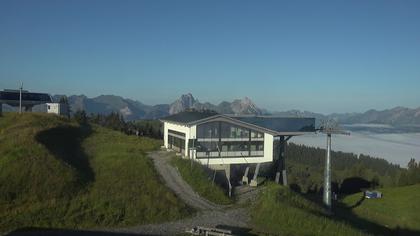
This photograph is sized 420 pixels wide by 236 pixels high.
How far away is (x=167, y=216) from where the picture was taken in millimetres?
21094

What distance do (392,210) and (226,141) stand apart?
21.2 m

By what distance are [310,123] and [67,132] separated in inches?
872

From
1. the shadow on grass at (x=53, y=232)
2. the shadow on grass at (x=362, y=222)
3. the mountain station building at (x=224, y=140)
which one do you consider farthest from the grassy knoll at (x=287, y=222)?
the mountain station building at (x=224, y=140)

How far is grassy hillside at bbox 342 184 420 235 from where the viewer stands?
4041cm

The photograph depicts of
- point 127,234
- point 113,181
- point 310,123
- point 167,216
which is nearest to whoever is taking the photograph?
point 127,234

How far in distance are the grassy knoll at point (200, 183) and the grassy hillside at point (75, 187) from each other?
2004 mm

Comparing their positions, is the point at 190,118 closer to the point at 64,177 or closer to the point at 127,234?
the point at 64,177

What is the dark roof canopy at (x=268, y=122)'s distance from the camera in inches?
1362

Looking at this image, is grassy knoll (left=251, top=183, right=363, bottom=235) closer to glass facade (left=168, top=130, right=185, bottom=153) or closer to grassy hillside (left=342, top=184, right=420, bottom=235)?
glass facade (left=168, top=130, right=185, bottom=153)

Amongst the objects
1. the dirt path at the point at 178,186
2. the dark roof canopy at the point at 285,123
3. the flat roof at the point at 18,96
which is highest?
the flat roof at the point at 18,96

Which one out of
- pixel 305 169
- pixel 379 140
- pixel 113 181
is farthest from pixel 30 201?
pixel 379 140

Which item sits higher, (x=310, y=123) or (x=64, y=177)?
(x=310, y=123)

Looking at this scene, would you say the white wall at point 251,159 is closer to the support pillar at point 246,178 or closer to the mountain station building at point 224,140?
the mountain station building at point 224,140

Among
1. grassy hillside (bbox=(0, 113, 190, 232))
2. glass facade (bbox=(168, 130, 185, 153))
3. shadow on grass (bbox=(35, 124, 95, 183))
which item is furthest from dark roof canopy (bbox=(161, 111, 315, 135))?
shadow on grass (bbox=(35, 124, 95, 183))
